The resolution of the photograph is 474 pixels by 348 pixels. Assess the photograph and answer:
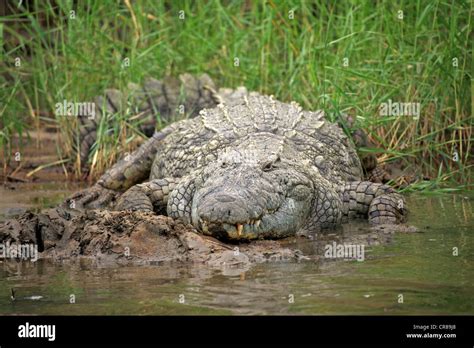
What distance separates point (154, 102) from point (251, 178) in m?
3.50

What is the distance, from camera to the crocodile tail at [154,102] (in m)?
9.97

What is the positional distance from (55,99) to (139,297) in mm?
5310

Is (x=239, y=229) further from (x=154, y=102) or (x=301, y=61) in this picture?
(x=154, y=102)

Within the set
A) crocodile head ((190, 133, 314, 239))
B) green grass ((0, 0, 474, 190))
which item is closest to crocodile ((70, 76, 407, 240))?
crocodile head ((190, 133, 314, 239))

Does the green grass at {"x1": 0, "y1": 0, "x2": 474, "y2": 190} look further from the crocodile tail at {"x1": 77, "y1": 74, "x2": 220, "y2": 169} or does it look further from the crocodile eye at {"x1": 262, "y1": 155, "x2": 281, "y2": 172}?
the crocodile eye at {"x1": 262, "y1": 155, "x2": 281, "y2": 172}

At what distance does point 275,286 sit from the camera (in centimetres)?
555

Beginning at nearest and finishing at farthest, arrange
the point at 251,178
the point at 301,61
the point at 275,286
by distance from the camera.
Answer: the point at 275,286 < the point at 251,178 < the point at 301,61

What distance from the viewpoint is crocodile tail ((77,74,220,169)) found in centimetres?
997

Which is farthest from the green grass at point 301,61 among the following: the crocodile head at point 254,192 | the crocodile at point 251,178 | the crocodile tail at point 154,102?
the crocodile head at point 254,192

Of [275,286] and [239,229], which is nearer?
[275,286]

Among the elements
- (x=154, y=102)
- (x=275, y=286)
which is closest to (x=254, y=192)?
(x=275, y=286)

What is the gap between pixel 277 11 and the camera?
33.9 ft

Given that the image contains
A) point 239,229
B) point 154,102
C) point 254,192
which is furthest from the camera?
point 154,102
